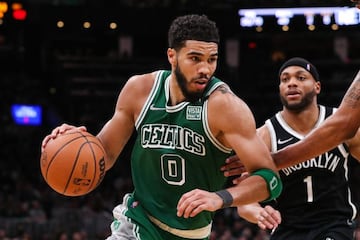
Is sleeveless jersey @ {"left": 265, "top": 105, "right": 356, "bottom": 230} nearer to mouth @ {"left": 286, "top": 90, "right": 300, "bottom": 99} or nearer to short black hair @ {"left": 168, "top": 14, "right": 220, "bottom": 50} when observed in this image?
mouth @ {"left": 286, "top": 90, "right": 300, "bottom": 99}

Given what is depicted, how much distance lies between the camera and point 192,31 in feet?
15.4

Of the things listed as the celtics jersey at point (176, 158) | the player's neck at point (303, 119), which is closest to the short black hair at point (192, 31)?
the celtics jersey at point (176, 158)

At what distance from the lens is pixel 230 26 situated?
794 inches

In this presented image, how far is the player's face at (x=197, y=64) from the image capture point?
464 cm

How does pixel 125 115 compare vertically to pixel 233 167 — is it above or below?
above

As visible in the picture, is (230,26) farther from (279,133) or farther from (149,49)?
(279,133)

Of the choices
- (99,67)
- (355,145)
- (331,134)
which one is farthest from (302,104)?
(99,67)

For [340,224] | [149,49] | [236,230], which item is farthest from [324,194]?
[149,49]

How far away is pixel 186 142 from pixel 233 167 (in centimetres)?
33

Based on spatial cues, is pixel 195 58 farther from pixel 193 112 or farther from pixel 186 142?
pixel 186 142

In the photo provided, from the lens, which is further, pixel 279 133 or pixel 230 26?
pixel 230 26

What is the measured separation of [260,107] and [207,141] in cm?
1637

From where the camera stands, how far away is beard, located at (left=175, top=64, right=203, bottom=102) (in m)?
4.77

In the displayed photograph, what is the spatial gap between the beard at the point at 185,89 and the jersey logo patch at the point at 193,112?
0.21ft
